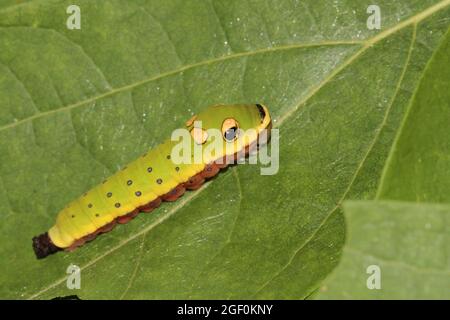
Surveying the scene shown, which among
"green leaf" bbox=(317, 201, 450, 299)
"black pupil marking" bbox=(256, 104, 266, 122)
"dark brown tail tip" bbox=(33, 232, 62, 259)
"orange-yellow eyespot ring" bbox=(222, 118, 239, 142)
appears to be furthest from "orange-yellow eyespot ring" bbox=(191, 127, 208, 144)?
"green leaf" bbox=(317, 201, 450, 299)

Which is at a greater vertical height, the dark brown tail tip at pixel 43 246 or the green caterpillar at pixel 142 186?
the green caterpillar at pixel 142 186

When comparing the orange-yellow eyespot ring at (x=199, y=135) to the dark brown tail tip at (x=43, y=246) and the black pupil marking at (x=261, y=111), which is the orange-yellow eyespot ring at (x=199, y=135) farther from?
the dark brown tail tip at (x=43, y=246)

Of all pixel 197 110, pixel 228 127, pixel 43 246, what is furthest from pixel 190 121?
pixel 43 246

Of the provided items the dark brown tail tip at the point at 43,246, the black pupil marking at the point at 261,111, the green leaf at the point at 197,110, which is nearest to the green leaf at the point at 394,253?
the green leaf at the point at 197,110

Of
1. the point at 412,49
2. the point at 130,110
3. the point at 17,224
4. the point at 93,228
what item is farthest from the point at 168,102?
the point at 412,49

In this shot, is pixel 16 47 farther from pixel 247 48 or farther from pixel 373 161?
pixel 373 161
